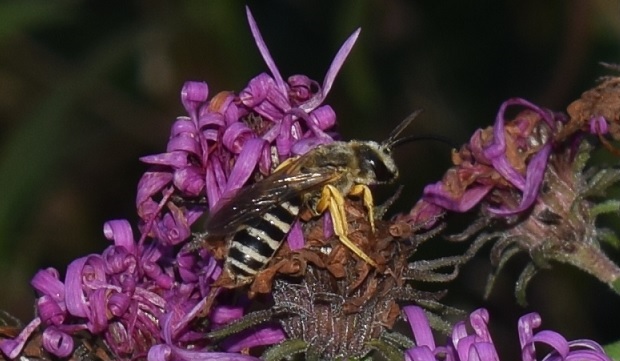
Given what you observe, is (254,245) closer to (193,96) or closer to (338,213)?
(338,213)

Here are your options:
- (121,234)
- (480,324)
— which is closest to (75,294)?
(121,234)

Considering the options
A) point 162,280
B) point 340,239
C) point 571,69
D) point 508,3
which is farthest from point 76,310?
point 508,3

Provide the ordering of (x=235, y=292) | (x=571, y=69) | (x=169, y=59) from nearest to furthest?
1. (x=235, y=292)
2. (x=571, y=69)
3. (x=169, y=59)

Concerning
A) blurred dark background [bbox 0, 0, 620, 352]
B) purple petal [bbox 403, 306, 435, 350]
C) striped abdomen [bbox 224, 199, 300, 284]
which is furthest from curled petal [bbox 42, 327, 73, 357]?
blurred dark background [bbox 0, 0, 620, 352]

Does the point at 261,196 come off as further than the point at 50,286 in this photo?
No

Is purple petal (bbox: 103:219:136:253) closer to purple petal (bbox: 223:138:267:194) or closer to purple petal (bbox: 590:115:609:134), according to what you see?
purple petal (bbox: 223:138:267:194)

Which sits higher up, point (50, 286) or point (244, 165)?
point (244, 165)

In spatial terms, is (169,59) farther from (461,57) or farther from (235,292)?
(235,292)
